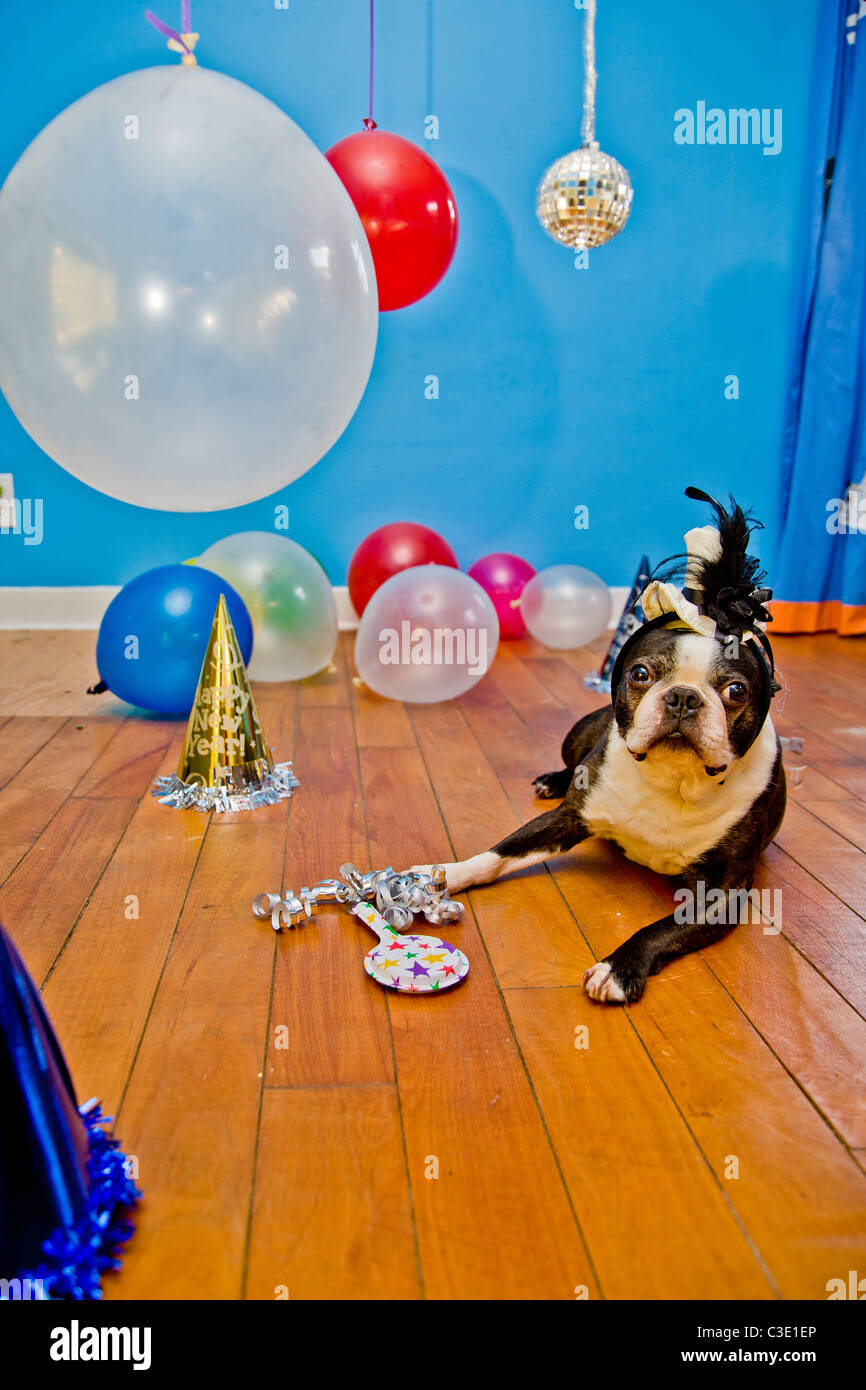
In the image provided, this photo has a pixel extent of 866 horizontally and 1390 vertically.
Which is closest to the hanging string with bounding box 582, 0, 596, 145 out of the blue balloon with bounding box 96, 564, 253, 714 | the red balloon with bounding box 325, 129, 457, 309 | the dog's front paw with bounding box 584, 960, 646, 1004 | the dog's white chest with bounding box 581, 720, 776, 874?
the red balloon with bounding box 325, 129, 457, 309

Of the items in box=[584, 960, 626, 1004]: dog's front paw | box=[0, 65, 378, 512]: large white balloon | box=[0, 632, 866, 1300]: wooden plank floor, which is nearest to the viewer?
box=[0, 632, 866, 1300]: wooden plank floor

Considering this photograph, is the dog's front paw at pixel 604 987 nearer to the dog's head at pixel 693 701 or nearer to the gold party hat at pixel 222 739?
the dog's head at pixel 693 701

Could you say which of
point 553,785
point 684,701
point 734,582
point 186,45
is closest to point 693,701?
point 684,701

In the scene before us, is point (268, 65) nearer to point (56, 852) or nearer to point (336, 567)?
point (336, 567)

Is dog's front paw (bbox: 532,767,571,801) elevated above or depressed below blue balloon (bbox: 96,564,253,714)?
below

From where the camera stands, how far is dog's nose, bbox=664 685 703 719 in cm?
155

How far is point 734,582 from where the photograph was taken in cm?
165

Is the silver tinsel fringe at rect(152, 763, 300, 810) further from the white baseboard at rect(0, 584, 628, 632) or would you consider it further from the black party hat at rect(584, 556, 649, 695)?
the white baseboard at rect(0, 584, 628, 632)

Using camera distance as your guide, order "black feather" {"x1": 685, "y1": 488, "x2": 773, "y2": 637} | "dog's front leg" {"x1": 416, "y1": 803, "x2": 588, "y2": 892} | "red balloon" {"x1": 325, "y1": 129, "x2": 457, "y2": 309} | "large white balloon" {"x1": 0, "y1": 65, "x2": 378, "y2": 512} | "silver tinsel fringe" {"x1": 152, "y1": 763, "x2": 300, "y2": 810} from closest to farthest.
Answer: "large white balloon" {"x1": 0, "y1": 65, "x2": 378, "y2": 512} → "black feather" {"x1": 685, "y1": 488, "x2": 773, "y2": 637} → "dog's front leg" {"x1": 416, "y1": 803, "x2": 588, "y2": 892} → "silver tinsel fringe" {"x1": 152, "y1": 763, "x2": 300, "y2": 810} → "red balloon" {"x1": 325, "y1": 129, "x2": 457, "y2": 309}

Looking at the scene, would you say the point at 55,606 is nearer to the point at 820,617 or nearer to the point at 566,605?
the point at 566,605

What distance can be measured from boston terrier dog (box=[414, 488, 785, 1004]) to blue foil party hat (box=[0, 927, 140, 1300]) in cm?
76

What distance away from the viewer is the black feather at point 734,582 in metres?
1.63

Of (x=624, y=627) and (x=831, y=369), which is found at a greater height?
(x=831, y=369)

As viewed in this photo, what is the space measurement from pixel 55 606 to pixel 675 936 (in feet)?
10.4
